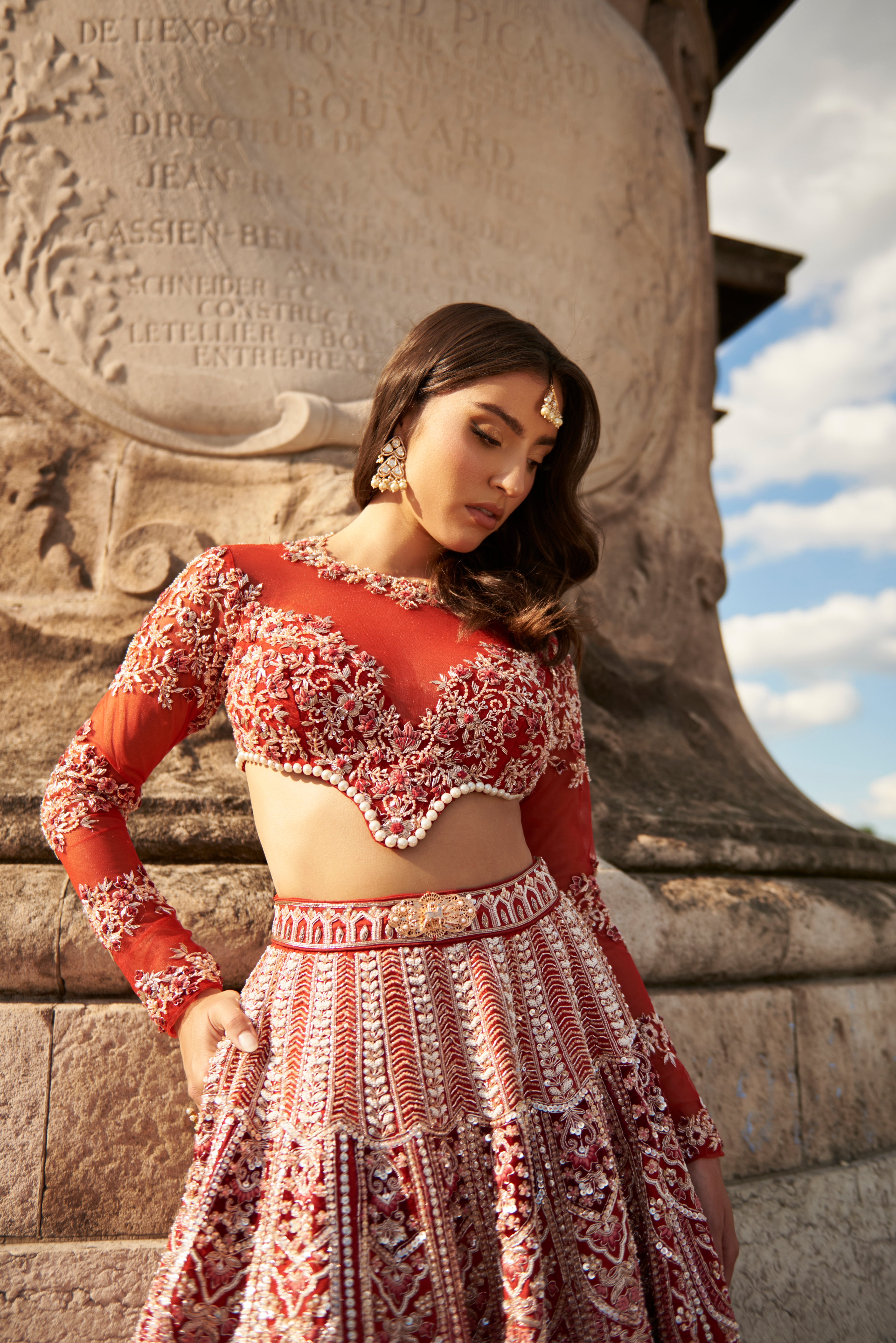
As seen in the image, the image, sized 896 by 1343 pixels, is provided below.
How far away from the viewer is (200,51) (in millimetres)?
2869

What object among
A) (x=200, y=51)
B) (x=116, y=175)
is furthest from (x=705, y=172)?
(x=116, y=175)

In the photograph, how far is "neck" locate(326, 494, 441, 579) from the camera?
1885 mm

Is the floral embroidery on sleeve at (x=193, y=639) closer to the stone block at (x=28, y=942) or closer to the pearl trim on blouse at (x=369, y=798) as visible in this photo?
the pearl trim on blouse at (x=369, y=798)

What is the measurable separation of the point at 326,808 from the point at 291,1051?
358 millimetres

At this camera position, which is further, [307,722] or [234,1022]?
[307,722]

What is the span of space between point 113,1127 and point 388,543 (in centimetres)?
128

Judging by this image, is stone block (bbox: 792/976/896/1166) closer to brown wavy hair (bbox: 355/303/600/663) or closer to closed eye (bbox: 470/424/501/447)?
brown wavy hair (bbox: 355/303/600/663)

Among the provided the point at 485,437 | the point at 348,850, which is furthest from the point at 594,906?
the point at 485,437

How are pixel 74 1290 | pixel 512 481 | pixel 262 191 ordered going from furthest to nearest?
pixel 262 191
pixel 74 1290
pixel 512 481

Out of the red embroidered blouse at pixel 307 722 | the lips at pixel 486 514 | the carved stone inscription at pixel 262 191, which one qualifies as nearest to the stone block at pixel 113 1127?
the red embroidered blouse at pixel 307 722

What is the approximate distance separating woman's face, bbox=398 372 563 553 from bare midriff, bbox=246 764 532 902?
529mm

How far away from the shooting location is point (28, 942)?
2.04 m

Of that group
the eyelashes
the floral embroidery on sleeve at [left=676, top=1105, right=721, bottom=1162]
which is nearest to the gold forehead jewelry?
the eyelashes

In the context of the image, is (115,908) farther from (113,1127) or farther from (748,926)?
(748,926)
